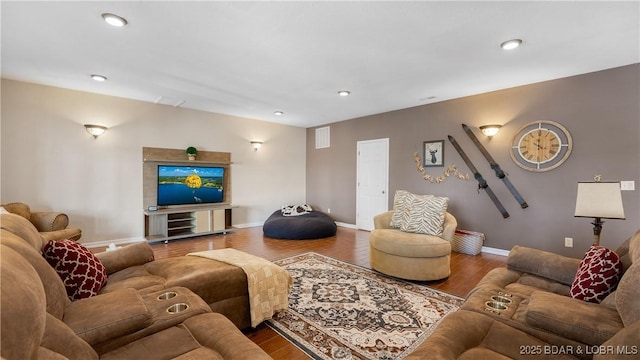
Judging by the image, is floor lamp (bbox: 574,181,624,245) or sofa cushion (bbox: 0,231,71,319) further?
floor lamp (bbox: 574,181,624,245)

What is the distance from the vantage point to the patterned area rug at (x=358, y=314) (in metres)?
1.92

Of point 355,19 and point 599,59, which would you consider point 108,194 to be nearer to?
point 355,19

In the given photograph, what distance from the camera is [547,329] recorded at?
1298 millimetres

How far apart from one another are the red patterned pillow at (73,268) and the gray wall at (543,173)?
186 inches

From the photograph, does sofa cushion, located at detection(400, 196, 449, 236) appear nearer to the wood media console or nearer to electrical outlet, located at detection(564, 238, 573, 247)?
electrical outlet, located at detection(564, 238, 573, 247)

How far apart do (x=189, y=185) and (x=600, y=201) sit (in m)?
5.73

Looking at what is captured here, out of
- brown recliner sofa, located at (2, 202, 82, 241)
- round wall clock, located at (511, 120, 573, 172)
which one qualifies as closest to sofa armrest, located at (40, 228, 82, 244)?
brown recliner sofa, located at (2, 202, 82, 241)

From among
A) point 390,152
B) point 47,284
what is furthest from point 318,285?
point 390,152

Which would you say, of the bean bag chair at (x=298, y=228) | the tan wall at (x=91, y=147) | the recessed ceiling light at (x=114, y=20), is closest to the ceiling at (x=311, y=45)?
the recessed ceiling light at (x=114, y=20)

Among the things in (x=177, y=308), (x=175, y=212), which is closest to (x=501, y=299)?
(x=177, y=308)

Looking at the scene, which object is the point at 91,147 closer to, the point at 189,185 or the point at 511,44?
the point at 189,185

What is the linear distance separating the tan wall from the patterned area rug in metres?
3.53

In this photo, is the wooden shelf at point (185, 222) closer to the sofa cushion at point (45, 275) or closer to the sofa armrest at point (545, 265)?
the sofa cushion at point (45, 275)

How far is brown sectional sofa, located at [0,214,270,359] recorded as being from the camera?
2.43ft
